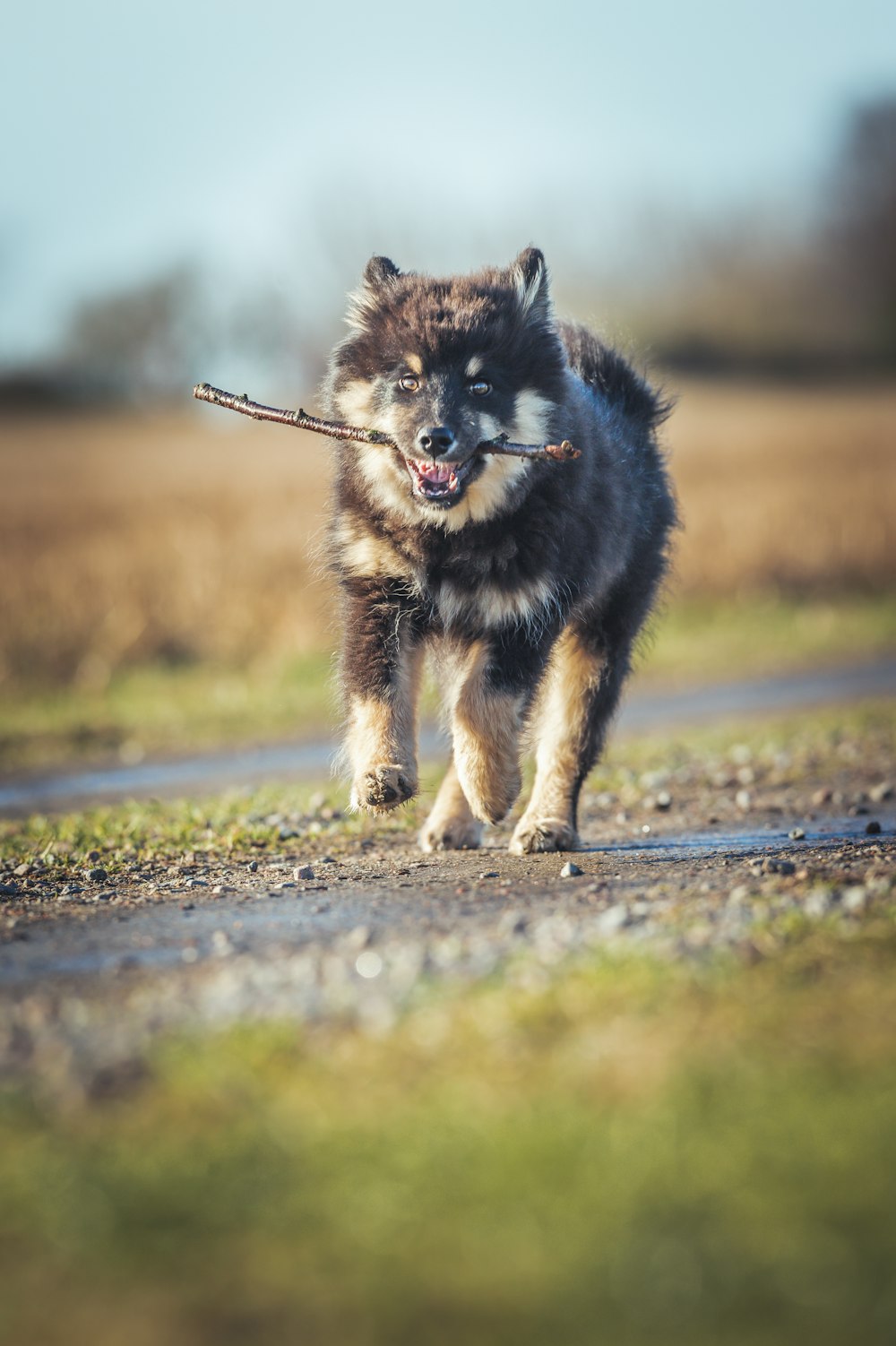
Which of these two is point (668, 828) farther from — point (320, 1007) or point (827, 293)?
point (827, 293)

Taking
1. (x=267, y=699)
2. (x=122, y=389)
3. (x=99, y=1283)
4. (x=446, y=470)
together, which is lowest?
(x=99, y=1283)

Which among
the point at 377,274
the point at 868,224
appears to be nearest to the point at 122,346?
the point at 868,224

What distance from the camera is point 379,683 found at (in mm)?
6625

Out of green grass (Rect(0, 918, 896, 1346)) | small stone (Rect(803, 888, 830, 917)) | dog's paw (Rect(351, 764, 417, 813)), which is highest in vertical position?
dog's paw (Rect(351, 764, 417, 813))

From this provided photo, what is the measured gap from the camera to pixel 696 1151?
3402mm

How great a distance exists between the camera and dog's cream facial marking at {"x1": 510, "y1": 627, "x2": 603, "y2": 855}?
7.12 m

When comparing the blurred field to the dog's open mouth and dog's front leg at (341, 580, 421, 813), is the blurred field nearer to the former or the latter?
dog's front leg at (341, 580, 421, 813)

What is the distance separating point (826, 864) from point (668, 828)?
1716 millimetres

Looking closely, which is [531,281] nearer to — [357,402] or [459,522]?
[357,402]

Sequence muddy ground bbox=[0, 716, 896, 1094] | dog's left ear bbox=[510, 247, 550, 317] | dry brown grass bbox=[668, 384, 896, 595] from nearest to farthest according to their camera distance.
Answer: muddy ground bbox=[0, 716, 896, 1094] < dog's left ear bbox=[510, 247, 550, 317] < dry brown grass bbox=[668, 384, 896, 595]

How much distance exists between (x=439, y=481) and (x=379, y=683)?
2.96ft

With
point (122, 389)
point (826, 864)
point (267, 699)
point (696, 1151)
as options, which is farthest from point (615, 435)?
point (122, 389)

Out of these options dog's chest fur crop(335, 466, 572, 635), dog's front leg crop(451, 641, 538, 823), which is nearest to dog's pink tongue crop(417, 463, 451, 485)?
dog's chest fur crop(335, 466, 572, 635)

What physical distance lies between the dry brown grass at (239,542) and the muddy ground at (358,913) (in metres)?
1.69
